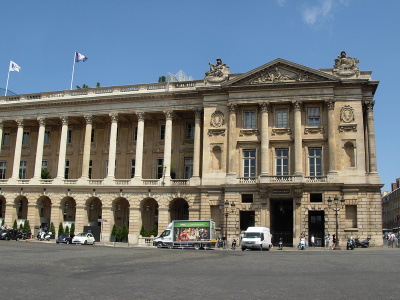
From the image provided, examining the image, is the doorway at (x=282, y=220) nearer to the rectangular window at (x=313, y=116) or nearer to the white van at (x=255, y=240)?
the white van at (x=255, y=240)

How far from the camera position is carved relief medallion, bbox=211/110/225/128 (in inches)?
2039

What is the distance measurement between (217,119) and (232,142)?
3553 millimetres

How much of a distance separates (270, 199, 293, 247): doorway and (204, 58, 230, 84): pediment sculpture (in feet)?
49.6

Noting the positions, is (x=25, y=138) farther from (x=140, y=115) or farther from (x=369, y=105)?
(x=369, y=105)

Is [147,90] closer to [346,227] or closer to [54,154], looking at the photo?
[54,154]

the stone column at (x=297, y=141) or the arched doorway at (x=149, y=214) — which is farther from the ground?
the stone column at (x=297, y=141)

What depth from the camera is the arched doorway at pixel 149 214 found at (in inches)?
2205

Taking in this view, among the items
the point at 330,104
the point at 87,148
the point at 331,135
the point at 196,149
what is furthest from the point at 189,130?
the point at 331,135

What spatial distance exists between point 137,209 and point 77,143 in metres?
14.1

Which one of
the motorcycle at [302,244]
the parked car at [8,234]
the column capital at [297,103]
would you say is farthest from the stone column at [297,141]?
the parked car at [8,234]

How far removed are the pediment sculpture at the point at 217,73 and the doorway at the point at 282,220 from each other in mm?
15128

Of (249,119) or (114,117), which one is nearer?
(249,119)

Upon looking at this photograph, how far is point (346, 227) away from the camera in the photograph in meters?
46.2

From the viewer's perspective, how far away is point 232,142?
50.2 metres
